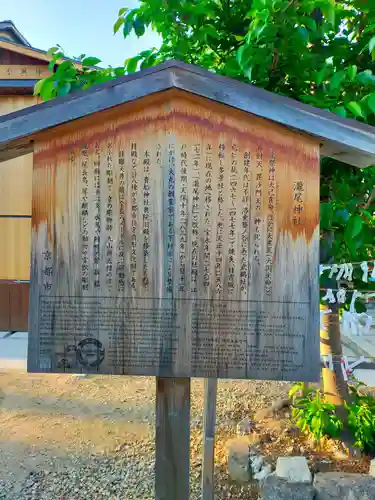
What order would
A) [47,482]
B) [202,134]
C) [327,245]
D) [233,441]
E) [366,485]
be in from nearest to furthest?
[202,134], [366,485], [327,245], [47,482], [233,441]

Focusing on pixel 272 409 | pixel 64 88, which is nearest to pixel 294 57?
pixel 64 88

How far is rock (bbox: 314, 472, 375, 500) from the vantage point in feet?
9.20

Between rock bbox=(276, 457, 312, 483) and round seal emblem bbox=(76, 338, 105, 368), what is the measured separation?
211 centimetres

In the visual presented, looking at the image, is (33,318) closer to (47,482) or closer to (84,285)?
(84,285)

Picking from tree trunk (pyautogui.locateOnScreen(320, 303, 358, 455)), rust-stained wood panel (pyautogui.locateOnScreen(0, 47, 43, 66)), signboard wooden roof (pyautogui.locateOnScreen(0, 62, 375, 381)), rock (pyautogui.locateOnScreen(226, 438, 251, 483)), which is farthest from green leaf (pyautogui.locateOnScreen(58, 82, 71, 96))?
rock (pyautogui.locateOnScreen(226, 438, 251, 483))

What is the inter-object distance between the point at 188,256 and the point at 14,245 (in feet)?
16.3

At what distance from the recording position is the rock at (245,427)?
4.28m

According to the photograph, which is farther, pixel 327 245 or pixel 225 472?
pixel 225 472

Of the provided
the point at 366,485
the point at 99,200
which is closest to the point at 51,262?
the point at 99,200

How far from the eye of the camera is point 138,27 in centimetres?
288

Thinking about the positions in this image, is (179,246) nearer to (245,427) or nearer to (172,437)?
(172,437)

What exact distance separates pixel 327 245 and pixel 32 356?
8.03 feet

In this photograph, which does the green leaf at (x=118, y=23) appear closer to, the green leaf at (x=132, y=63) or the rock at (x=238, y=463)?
the green leaf at (x=132, y=63)

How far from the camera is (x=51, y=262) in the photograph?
1.88 metres
